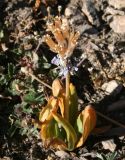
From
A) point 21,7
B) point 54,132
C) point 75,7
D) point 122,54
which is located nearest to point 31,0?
point 21,7

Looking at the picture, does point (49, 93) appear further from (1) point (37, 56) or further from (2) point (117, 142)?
(2) point (117, 142)

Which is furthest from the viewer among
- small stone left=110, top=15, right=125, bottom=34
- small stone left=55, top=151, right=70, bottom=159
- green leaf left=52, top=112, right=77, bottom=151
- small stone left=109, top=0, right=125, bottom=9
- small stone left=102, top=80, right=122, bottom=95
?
small stone left=109, top=0, right=125, bottom=9

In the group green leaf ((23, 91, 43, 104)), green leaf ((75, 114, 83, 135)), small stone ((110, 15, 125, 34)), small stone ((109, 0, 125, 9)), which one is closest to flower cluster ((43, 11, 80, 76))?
green leaf ((75, 114, 83, 135))

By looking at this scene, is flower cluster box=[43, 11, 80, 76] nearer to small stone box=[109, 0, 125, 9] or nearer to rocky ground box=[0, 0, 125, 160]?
rocky ground box=[0, 0, 125, 160]

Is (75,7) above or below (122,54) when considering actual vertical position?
above

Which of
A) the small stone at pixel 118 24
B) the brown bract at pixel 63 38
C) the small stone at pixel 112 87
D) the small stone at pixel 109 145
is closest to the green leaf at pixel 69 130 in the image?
the small stone at pixel 109 145

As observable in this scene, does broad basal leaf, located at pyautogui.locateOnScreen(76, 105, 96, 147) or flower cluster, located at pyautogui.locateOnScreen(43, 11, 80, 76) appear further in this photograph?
broad basal leaf, located at pyautogui.locateOnScreen(76, 105, 96, 147)
